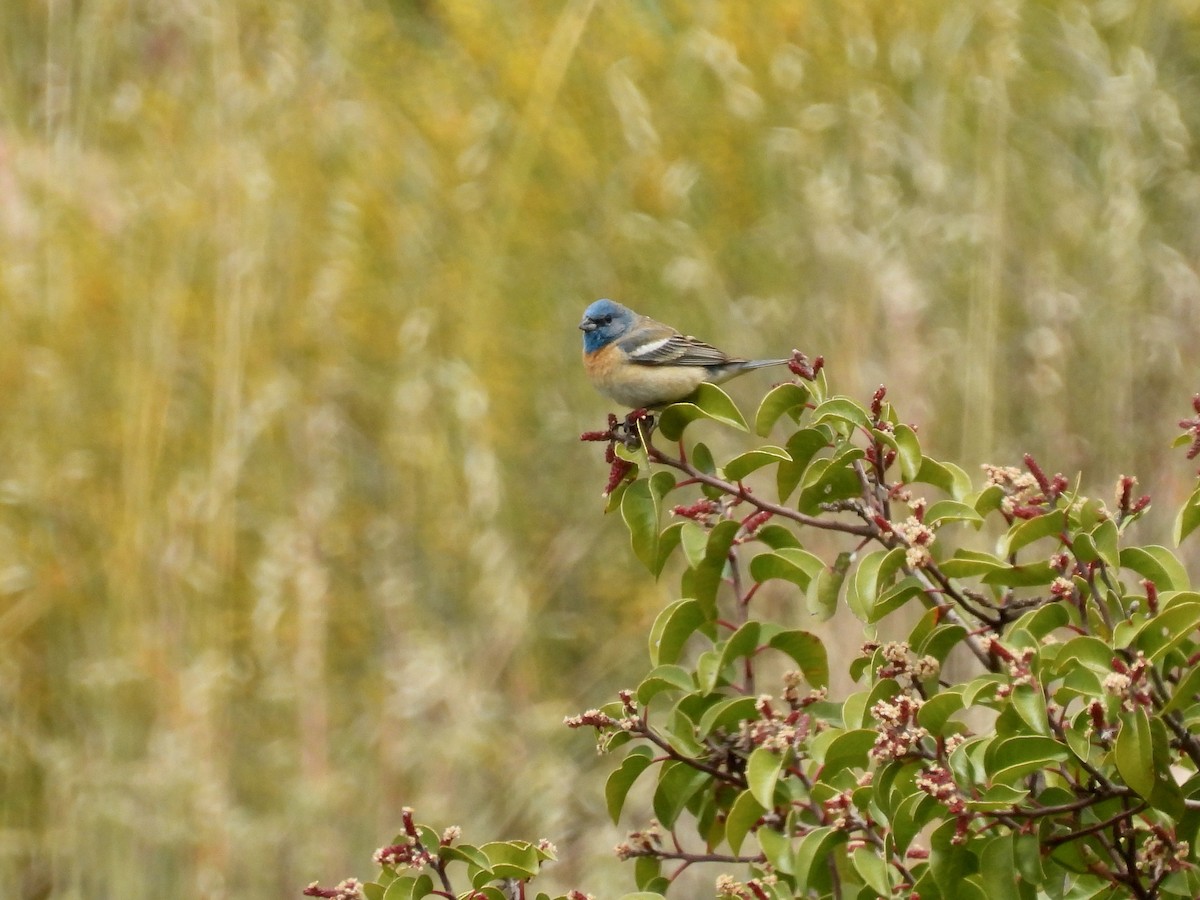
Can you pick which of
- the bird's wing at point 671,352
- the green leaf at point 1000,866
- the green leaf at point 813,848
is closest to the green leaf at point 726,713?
the green leaf at point 813,848

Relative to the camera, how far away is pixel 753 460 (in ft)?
6.50

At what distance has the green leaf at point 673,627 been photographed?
6.88ft

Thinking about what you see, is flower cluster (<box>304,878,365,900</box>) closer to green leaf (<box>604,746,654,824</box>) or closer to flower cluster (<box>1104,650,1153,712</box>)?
green leaf (<box>604,746,654,824</box>)

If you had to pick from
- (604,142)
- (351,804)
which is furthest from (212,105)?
(351,804)

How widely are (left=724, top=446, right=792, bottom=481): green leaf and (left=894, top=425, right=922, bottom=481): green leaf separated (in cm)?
16

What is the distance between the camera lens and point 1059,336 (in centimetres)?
445

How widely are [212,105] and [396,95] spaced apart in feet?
2.36

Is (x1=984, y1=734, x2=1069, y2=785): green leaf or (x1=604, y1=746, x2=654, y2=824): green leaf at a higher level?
(x1=604, y1=746, x2=654, y2=824): green leaf

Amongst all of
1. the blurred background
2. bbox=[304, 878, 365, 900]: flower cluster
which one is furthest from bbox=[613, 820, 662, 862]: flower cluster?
the blurred background

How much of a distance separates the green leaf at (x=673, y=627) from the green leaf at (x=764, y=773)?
23cm

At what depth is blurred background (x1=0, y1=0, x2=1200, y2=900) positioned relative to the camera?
4.50 metres

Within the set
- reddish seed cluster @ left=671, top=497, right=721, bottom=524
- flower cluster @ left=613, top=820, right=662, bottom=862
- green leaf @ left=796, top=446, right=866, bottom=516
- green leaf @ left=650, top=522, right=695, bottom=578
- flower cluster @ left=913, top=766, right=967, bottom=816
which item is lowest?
flower cluster @ left=913, top=766, right=967, bottom=816

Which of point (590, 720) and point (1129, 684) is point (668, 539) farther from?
point (1129, 684)

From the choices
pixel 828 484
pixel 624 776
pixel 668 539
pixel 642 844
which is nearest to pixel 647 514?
pixel 668 539
